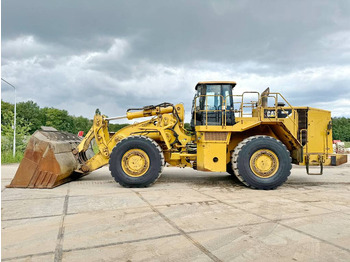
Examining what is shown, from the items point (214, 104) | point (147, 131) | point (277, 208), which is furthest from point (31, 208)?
point (214, 104)

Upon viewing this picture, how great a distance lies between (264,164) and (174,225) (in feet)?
12.0

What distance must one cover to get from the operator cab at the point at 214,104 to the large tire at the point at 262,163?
0.94 m

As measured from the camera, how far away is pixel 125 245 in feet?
Result: 10.6

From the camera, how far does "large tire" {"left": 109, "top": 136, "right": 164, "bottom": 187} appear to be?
22.5ft

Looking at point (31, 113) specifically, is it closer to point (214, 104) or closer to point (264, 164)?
point (214, 104)

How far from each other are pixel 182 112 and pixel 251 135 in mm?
2042

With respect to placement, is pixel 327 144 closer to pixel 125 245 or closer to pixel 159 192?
pixel 159 192

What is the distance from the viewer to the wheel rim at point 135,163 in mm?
6965

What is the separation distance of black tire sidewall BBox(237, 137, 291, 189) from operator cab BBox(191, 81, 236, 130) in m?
0.95

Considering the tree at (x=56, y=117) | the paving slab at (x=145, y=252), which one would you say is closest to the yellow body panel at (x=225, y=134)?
the paving slab at (x=145, y=252)

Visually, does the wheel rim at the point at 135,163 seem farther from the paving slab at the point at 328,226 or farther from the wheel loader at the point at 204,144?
the paving slab at the point at 328,226

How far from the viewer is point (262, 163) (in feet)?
22.3

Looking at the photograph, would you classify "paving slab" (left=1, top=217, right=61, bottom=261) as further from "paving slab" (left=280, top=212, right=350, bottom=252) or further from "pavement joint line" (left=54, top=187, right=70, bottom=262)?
"paving slab" (left=280, top=212, right=350, bottom=252)

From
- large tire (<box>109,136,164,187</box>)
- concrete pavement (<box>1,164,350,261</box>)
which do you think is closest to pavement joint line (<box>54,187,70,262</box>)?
concrete pavement (<box>1,164,350,261</box>)
